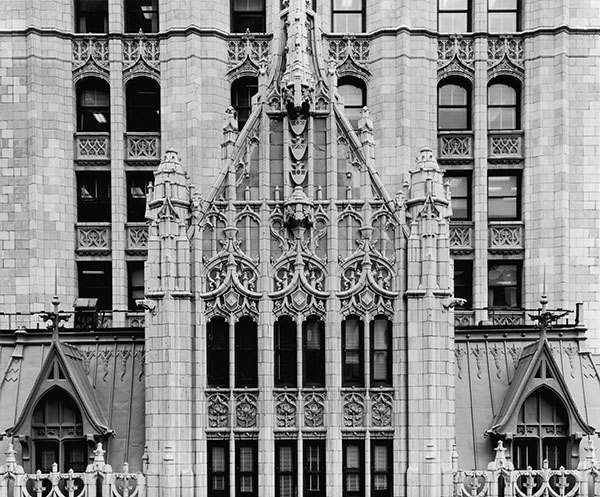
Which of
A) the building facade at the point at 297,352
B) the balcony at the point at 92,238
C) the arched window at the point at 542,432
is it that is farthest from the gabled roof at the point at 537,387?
the balcony at the point at 92,238

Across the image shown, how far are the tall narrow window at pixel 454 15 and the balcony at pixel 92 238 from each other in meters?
15.3

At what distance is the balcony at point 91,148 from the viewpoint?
29562mm

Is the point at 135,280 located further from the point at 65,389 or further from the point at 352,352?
the point at 352,352

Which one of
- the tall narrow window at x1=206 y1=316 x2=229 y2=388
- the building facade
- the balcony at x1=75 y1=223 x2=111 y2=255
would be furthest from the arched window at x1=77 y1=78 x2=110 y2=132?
the tall narrow window at x1=206 y1=316 x2=229 y2=388

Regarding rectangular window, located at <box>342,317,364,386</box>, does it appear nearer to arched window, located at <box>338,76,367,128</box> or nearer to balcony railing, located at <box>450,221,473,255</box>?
balcony railing, located at <box>450,221,473,255</box>

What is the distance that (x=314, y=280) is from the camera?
68.7ft

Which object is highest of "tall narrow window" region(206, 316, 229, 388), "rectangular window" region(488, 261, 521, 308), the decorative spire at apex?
the decorative spire at apex

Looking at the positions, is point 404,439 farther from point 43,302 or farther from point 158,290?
point 43,302

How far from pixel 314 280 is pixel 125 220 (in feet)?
37.1

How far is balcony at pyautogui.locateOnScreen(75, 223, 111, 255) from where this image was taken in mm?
29359

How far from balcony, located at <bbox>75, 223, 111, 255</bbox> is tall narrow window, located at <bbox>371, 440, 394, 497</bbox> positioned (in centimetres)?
1373

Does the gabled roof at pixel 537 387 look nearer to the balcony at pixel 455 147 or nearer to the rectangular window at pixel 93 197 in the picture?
the balcony at pixel 455 147

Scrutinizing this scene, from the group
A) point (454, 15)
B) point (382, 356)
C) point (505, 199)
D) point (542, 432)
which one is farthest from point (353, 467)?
point (454, 15)

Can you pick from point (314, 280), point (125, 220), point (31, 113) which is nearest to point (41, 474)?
point (314, 280)
